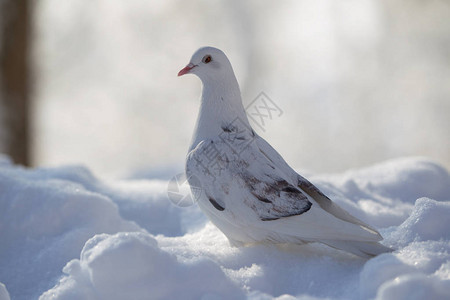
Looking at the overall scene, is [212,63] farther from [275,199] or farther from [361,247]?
[361,247]

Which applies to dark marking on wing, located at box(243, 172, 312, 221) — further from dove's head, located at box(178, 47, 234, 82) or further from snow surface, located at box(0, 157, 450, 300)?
dove's head, located at box(178, 47, 234, 82)

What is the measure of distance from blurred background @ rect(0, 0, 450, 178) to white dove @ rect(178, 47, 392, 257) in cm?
612

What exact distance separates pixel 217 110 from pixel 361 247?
84cm

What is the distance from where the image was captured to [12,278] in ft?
6.70

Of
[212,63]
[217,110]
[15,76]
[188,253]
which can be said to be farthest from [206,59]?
[15,76]

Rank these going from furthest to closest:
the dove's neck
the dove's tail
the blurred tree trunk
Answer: the blurred tree trunk < the dove's neck < the dove's tail

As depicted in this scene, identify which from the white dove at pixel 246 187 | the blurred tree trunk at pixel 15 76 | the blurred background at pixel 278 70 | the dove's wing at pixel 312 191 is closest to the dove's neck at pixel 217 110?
the white dove at pixel 246 187

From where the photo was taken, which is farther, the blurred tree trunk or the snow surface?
the blurred tree trunk

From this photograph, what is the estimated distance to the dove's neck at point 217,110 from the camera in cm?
209

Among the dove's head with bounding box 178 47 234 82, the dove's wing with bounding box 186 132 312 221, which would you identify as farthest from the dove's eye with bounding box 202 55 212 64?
the dove's wing with bounding box 186 132 312 221

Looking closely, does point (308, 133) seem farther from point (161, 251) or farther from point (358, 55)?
point (161, 251)

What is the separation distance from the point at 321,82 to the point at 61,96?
4655 mm

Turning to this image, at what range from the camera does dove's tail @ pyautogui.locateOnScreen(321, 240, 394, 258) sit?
5.67 ft

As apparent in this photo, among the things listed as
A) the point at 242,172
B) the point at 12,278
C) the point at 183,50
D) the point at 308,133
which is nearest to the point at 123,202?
the point at 12,278
